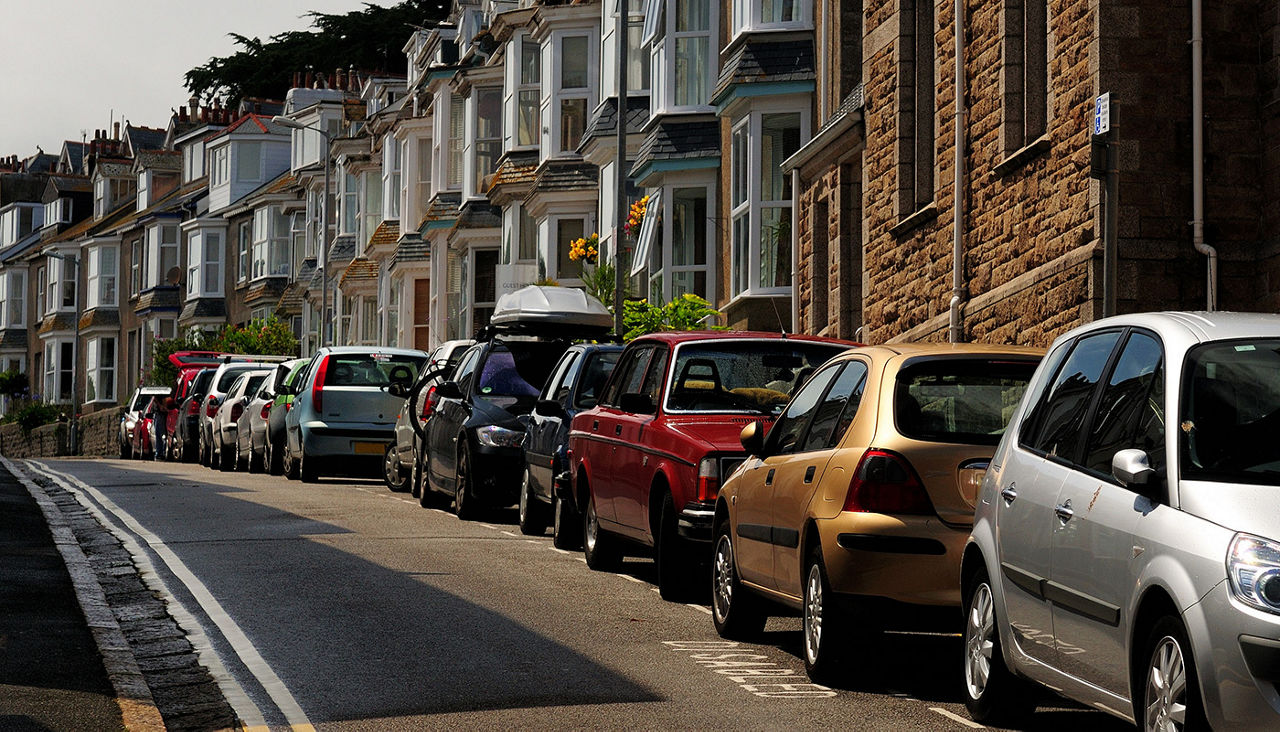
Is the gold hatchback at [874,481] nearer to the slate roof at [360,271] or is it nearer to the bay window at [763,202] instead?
the bay window at [763,202]

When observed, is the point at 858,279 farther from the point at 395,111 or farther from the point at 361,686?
the point at 395,111

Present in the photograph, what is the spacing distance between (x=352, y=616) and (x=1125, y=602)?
19.2 feet

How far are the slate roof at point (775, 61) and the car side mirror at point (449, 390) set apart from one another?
33.0ft

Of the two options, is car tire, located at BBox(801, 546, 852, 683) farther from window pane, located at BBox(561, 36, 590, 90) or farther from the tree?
the tree

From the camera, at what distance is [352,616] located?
1119 centimetres

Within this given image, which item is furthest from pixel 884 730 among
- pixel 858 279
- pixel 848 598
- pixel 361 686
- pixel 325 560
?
pixel 858 279

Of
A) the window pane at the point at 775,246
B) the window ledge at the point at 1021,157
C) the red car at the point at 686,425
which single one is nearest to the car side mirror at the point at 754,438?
the red car at the point at 686,425

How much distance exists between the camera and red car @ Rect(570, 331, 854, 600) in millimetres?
11680

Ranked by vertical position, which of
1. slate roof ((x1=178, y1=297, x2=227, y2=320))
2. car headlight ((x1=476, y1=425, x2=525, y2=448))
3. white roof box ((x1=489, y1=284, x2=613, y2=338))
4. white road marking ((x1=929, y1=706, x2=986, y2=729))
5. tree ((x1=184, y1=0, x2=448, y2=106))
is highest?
tree ((x1=184, y1=0, x2=448, y2=106))

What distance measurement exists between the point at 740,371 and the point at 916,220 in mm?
8851

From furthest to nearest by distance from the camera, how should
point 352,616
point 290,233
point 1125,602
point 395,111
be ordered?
1. point 290,233
2. point 395,111
3. point 352,616
4. point 1125,602

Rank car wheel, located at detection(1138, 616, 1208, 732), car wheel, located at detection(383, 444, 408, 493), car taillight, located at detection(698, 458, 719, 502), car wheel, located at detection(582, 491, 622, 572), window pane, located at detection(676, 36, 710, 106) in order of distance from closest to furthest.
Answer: car wheel, located at detection(1138, 616, 1208, 732)
car taillight, located at detection(698, 458, 719, 502)
car wheel, located at detection(582, 491, 622, 572)
car wheel, located at detection(383, 444, 408, 493)
window pane, located at detection(676, 36, 710, 106)

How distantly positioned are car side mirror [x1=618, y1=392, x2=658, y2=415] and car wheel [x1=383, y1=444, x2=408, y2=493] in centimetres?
1208

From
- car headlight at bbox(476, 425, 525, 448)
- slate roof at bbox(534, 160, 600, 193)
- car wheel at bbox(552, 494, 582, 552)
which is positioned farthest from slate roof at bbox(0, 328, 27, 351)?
car wheel at bbox(552, 494, 582, 552)
